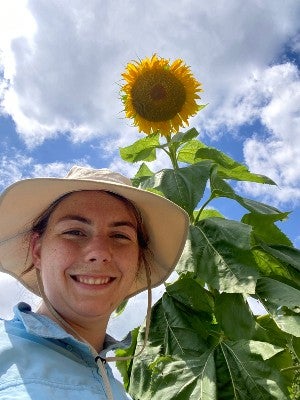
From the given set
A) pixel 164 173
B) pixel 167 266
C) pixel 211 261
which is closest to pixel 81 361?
pixel 167 266

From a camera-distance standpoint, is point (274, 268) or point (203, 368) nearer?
point (203, 368)

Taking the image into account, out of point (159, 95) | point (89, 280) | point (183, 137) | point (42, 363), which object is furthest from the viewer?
point (159, 95)

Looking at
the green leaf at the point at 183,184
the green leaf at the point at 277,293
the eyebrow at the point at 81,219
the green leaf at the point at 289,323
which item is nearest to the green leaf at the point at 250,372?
the green leaf at the point at 289,323

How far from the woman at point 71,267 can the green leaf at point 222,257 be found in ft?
1.43

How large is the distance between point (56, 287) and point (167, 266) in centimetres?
76

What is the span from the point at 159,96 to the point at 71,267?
2.20 metres

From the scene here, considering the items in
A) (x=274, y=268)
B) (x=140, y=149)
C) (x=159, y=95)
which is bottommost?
(x=274, y=268)

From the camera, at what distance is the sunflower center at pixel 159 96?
144 inches

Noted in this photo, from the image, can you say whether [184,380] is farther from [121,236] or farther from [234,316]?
[121,236]

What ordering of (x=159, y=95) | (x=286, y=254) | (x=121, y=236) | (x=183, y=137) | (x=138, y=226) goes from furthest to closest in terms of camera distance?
(x=159, y=95) < (x=183, y=137) < (x=286, y=254) < (x=138, y=226) < (x=121, y=236)

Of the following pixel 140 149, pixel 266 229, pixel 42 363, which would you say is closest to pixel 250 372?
pixel 266 229

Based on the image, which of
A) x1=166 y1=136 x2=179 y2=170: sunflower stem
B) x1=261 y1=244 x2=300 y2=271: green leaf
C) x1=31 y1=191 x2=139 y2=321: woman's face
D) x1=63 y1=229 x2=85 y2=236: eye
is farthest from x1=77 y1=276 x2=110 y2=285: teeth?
x1=166 y1=136 x2=179 y2=170: sunflower stem

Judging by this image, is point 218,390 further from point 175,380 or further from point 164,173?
point 164,173

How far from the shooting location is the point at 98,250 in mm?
1720
